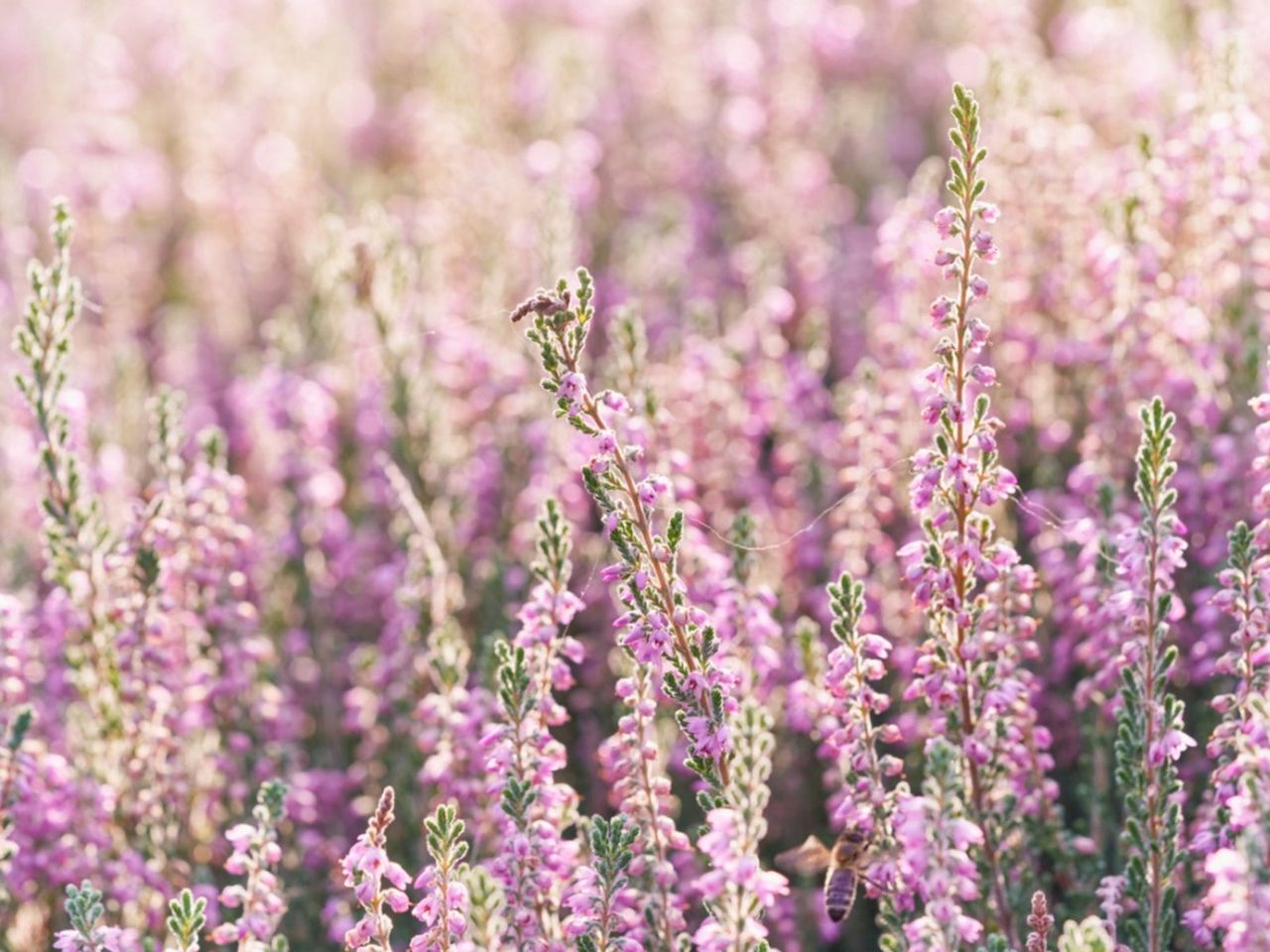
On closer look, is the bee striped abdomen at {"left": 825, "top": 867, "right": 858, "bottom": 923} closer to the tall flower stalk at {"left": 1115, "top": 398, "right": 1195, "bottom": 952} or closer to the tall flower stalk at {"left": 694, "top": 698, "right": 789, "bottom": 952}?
the tall flower stalk at {"left": 694, "top": 698, "right": 789, "bottom": 952}

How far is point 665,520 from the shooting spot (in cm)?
537

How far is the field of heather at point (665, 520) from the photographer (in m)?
3.54

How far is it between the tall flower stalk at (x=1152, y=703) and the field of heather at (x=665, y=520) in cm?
2

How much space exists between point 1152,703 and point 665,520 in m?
2.17

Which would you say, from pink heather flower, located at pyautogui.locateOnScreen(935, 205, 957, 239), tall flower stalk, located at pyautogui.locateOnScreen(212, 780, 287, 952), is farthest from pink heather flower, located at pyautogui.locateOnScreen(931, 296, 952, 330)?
tall flower stalk, located at pyautogui.locateOnScreen(212, 780, 287, 952)

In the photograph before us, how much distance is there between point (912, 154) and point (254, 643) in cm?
589

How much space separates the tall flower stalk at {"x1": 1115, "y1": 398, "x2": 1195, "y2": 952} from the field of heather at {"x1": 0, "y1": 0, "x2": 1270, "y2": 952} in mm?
17

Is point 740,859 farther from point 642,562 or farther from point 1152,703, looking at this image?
point 1152,703

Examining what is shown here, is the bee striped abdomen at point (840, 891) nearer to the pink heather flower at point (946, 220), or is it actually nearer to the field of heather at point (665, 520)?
the field of heather at point (665, 520)

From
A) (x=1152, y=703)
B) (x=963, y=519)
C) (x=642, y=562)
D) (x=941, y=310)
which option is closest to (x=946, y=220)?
(x=941, y=310)

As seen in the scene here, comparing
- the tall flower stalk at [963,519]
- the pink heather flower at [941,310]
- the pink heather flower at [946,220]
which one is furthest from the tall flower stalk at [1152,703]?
the pink heather flower at [946,220]

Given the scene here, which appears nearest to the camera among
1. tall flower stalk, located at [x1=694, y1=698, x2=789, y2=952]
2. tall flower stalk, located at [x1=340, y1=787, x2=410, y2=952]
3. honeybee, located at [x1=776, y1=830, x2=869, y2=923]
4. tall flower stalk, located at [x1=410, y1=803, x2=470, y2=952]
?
tall flower stalk, located at [x1=694, y1=698, x2=789, y2=952]

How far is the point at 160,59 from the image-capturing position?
10.6 meters

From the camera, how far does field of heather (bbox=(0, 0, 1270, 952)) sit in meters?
3.54
